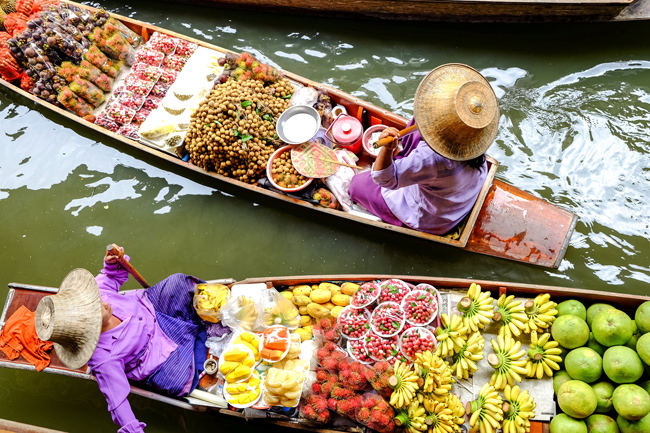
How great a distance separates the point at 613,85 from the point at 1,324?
6203 mm

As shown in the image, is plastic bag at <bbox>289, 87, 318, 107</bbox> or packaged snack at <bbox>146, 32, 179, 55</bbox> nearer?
plastic bag at <bbox>289, 87, 318, 107</bbox>

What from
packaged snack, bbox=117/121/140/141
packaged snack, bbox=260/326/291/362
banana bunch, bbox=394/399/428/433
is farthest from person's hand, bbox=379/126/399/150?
packaged snack, bbox=117/121/140/141

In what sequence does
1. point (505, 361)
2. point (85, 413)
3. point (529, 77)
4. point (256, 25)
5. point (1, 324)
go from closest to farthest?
point (505, 361), point (1, 324), point (85, 413), point (529, 77), point (256, 25)

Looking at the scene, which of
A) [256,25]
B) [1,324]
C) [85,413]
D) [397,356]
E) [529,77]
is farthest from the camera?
[256,25]

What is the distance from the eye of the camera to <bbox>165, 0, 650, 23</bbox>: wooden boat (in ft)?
13.6

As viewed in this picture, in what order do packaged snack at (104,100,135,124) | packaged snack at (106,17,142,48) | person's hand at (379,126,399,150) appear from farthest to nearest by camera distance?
1. packaged snack at (106,17,142,48)
2. packaged snack at (104,100,135,124)
3. person's hand at (379,126,399,150)

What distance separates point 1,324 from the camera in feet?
11.5

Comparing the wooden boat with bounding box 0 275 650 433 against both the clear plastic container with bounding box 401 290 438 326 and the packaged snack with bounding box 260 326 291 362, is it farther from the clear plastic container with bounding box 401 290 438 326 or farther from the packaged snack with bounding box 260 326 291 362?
the packaged snack with bounding box 260 326 291 362

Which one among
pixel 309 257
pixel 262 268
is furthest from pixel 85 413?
pixel 309 257

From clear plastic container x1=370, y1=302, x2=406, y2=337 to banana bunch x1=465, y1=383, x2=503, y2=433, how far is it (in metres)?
0.65

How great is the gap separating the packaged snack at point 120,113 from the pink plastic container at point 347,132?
215cm

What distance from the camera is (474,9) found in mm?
4426

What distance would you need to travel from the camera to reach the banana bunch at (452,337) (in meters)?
2.72

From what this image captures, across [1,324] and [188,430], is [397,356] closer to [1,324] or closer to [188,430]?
[188,430]
